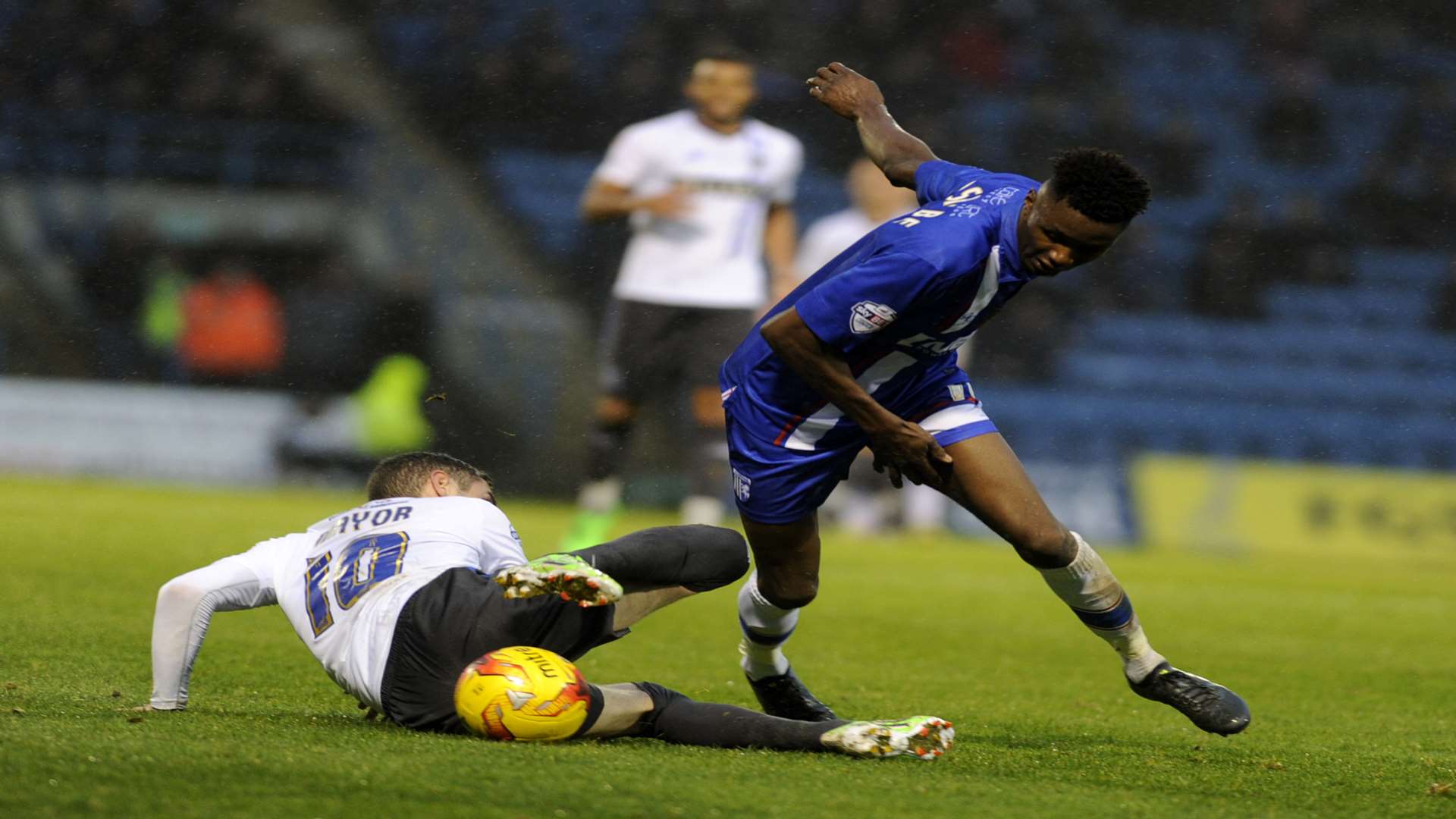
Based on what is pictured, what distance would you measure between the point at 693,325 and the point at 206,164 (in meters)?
9.78

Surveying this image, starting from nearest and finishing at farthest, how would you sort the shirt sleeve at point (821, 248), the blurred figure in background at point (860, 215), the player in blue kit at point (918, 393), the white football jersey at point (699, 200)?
the player in blue kit at point (918, 393)
the white football jersey at point (699, 200)
the blurred figure in background at point (860, 215)
the shirt sleeve at point (821, 248)

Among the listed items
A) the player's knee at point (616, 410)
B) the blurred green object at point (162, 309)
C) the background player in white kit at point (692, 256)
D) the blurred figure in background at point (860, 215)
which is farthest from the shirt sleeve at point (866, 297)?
Result: the blurred green object at point (162, 309)

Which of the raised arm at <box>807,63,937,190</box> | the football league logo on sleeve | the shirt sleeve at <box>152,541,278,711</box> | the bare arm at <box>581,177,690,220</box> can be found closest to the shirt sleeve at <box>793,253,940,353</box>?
the football league logo on sleeve

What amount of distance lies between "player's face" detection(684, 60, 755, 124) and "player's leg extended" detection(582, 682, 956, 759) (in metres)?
5.00

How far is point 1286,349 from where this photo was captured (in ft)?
58.5

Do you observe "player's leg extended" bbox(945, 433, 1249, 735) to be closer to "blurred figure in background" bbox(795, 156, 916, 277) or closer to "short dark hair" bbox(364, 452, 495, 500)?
"short dark hair" bbox(364, 452, 495, 500)

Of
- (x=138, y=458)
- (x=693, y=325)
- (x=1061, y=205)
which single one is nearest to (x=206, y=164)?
(x=138, y=458)

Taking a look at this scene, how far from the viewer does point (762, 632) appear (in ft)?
16.0

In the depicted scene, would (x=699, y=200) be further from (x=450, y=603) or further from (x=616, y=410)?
(x=450, y=603)

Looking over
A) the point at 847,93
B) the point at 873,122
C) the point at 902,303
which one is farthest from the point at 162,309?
the point at 902,303

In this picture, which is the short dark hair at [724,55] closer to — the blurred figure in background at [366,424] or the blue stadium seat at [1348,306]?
the blurred figure in background at [366,424]

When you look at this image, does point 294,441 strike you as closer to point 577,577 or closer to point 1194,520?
point 1194,520

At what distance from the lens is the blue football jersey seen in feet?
14.0

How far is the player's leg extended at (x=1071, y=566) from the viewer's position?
14.8 feet
